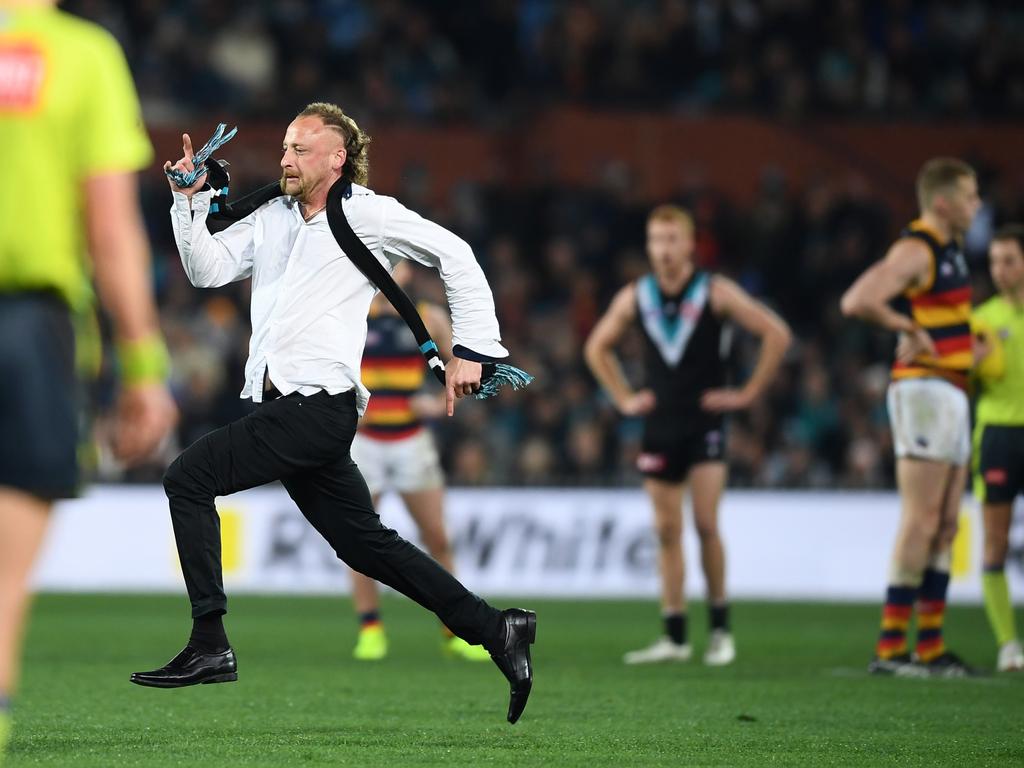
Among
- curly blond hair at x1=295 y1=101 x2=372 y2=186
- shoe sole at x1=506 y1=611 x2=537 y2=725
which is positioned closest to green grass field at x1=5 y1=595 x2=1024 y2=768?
shoe sole at x1=506 y1=611 x2=537 y2=725

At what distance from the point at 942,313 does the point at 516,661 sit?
3.84m

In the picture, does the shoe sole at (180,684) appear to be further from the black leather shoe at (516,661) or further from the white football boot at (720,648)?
the white football boot at (720,648)

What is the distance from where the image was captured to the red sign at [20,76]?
3.87 metres

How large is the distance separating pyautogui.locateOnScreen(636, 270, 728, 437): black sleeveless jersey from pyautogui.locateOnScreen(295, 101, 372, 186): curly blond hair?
3878 mm

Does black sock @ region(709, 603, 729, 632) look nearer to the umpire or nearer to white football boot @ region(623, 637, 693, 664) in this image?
white football boot @ region(623, 637, 693, 664)

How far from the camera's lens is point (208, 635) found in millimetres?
6492

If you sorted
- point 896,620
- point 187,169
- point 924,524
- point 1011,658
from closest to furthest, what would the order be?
point 187,169 → point 924,524 → point 896,620 → point 1011,658

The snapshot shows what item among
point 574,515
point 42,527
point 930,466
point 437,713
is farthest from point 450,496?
point 42,527

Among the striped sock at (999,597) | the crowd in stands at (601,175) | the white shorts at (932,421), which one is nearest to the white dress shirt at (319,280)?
the white shorts at (932,421)

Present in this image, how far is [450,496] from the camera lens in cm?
1645

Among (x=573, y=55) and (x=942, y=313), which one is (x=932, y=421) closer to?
(x=942, y=313)

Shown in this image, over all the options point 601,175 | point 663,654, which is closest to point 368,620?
point 663,654

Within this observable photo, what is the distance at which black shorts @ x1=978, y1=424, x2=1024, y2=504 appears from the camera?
9938 millimetres

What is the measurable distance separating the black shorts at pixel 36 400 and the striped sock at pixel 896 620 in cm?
630
